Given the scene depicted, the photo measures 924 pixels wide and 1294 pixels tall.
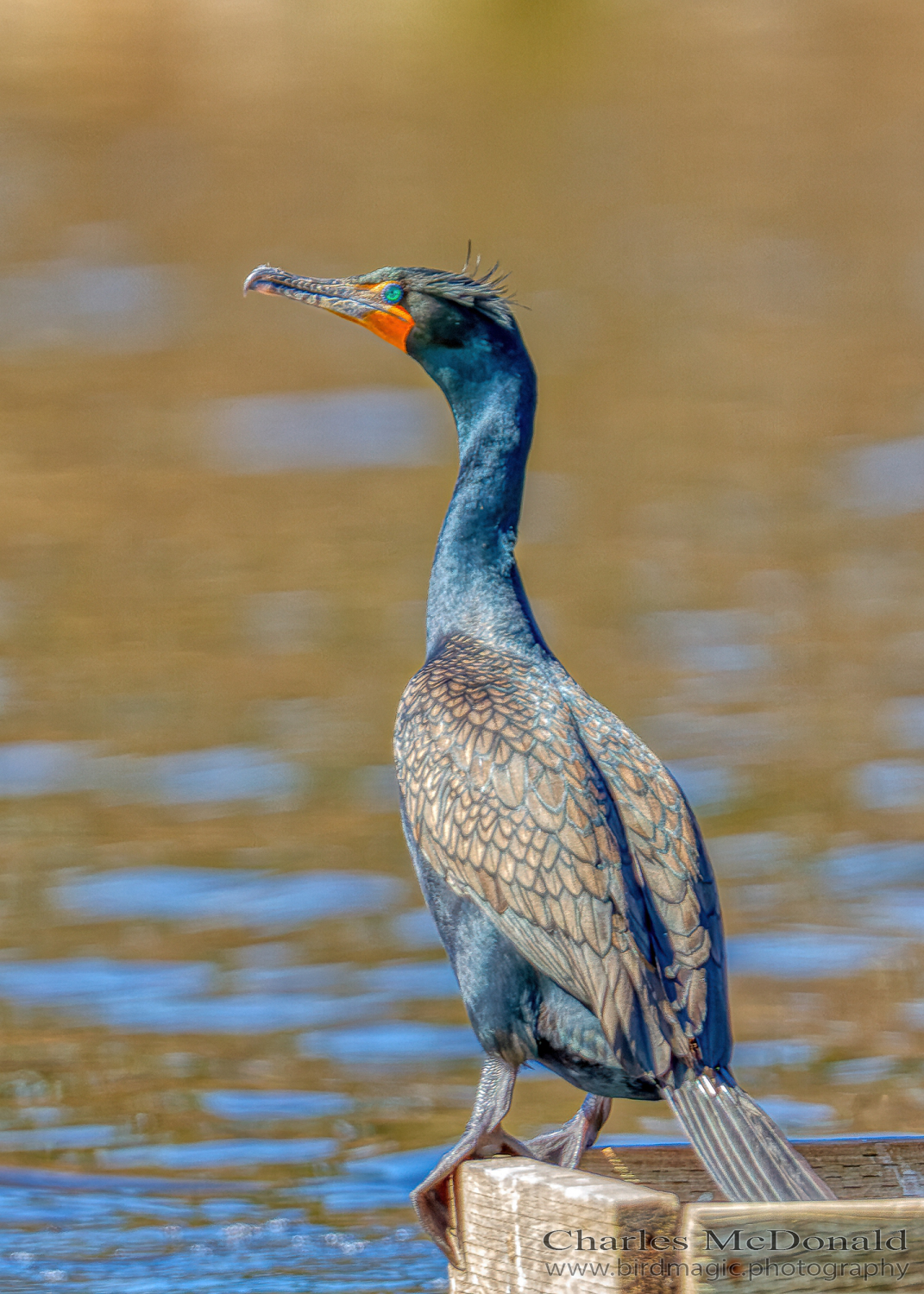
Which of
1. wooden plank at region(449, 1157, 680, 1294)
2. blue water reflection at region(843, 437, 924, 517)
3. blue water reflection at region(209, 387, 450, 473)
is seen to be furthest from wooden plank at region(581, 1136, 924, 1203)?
blue water reflection at region(209, 387, 450, 473)

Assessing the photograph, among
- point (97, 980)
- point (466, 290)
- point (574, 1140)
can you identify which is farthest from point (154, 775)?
point (574, 1140)

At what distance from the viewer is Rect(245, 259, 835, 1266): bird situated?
3846 mm

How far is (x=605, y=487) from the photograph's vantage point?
1348 cm

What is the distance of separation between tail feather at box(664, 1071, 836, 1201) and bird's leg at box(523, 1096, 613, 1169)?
1.26 feet

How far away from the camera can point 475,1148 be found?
13.3ft

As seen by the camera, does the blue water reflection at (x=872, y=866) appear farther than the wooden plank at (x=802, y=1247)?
Yes

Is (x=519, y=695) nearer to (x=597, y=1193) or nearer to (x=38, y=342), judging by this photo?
(x=597, y=1193)

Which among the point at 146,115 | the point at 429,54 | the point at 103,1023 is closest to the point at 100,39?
the point at 146,115

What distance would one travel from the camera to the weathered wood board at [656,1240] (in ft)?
10.3

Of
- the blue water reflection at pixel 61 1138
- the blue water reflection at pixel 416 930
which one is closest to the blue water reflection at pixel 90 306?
the blue water reflection at pixel 416 930

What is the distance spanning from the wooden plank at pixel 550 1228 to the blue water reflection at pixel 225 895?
4014 mm

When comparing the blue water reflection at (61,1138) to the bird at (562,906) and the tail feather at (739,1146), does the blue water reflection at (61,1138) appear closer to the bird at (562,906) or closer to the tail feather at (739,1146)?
the bird at (562,906)

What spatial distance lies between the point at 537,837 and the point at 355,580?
311 inches

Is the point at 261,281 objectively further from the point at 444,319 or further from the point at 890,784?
the point at 890,784
